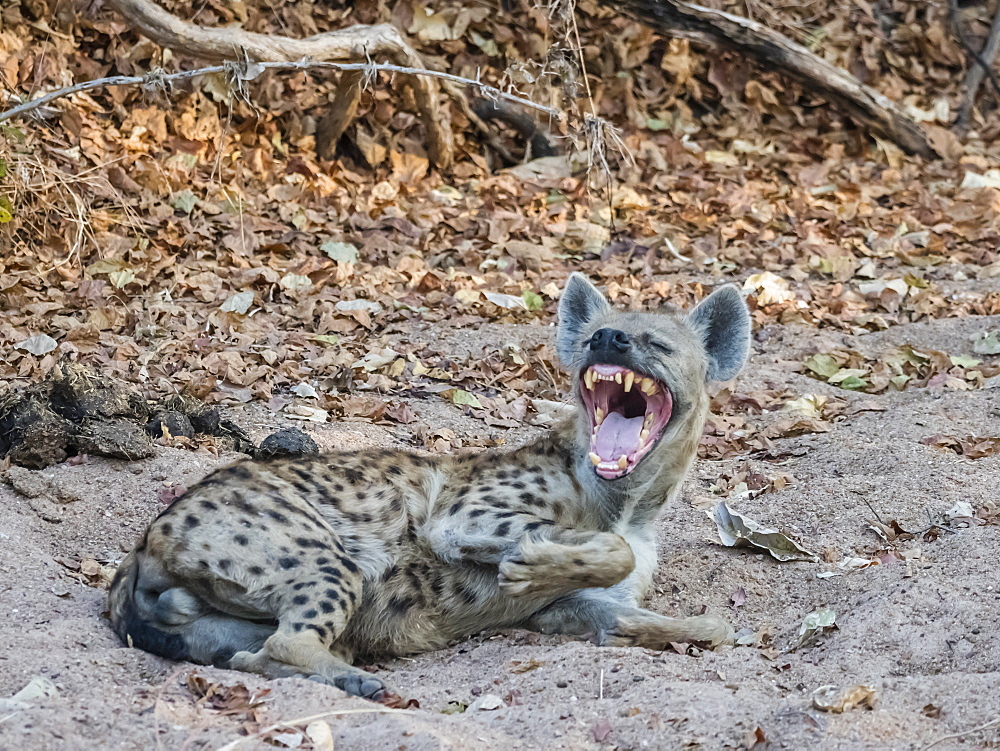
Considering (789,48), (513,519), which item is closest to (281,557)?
(513,519)

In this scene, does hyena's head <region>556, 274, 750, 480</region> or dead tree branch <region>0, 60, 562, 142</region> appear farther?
dead tree branch <region>0, 60, 562, 142</region>

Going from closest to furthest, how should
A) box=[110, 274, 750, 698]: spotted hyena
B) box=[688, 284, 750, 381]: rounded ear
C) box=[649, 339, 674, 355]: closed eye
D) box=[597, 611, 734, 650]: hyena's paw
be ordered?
box=[110, 274, 750, 698]: spotted hyena
box=[597, 611, 734, 650]: hyena's paw
box=[649, 339, 674, 355]: closed eye
box=[688, 284, 750, 381]: rounded ear

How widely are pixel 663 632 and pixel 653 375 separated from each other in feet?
3.02

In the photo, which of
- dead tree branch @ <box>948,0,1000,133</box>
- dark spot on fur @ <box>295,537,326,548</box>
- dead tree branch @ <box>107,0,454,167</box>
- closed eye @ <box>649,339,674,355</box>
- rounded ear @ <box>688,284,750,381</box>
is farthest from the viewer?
dead tree branch @ <box>948,0,1000,133</box>

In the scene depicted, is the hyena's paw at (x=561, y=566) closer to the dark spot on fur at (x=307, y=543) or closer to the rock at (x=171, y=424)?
the dark spot on fur at (x=307, y=543)

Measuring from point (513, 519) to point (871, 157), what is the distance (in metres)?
7.59

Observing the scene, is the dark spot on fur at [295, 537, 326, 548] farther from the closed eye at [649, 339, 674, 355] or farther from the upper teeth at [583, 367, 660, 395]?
the closed eye at [649, 339, 674, 355]

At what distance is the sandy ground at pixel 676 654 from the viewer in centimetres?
294

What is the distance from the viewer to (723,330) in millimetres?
4707

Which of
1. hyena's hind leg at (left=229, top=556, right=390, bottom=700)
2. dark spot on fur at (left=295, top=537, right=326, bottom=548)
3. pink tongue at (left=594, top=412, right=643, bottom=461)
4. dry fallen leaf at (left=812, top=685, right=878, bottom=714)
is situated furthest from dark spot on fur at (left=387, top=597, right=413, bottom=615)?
dry fallen leaf at (left=812, top=685, right=878, bottom=714)

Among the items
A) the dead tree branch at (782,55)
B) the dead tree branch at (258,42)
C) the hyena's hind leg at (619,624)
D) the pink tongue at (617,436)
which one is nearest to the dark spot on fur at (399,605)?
the hyena's hind leg at (619,624)

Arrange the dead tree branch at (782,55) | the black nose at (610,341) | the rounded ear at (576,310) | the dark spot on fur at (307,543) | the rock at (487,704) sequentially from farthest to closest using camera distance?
the dead tree branch at (782,55), the rounded ear at (576,310), the black nose at (610,341), the dark spot on fur at (307,543), the rock at (487,704)

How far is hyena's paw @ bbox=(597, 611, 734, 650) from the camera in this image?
3924 mm

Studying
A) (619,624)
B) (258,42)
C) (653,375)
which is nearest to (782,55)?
(258,42)
